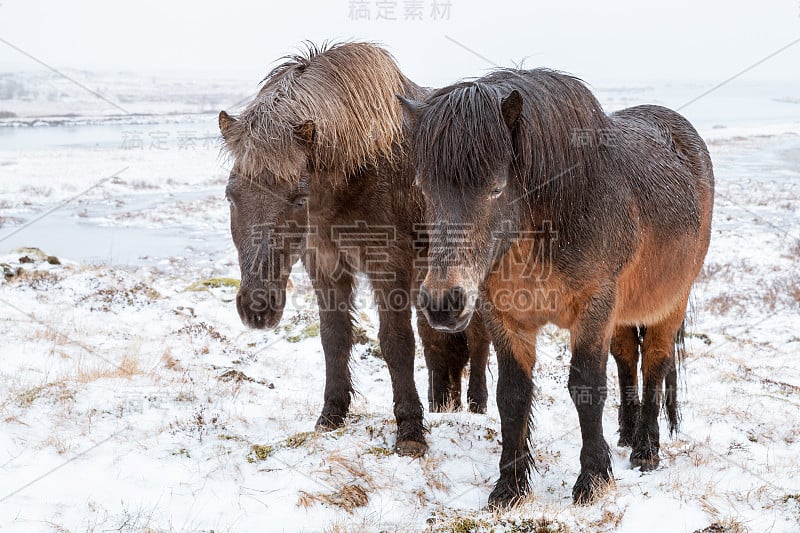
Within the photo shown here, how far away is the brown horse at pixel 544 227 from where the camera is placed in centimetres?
346

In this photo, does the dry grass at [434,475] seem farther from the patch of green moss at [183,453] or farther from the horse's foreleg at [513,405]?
the patch of green moss at [183,453]

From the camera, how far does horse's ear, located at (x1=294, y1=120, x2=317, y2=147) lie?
4.25 meters

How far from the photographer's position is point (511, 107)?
3527 mm

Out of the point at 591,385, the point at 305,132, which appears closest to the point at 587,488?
the point at 591,385

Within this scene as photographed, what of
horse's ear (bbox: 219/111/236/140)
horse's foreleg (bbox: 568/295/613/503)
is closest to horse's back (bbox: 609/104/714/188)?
horse's foreleg (bbox: 568/295/613/503)

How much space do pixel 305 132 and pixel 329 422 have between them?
2430 mm

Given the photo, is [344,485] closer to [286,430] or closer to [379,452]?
[379,452]

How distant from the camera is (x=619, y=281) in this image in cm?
417

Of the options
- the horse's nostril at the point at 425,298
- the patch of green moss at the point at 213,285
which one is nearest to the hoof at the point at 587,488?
the horse's nostril at the point at 425,298

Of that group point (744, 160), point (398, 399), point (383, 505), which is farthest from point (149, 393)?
point (744, 160)

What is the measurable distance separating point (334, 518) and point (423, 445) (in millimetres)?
1102

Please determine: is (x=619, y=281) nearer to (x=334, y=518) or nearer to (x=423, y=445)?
(x=423, y=445)

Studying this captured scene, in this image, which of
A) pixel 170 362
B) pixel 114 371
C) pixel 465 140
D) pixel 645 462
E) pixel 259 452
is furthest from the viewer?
pixel 170 362

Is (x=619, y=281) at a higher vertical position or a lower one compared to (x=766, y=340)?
higher
